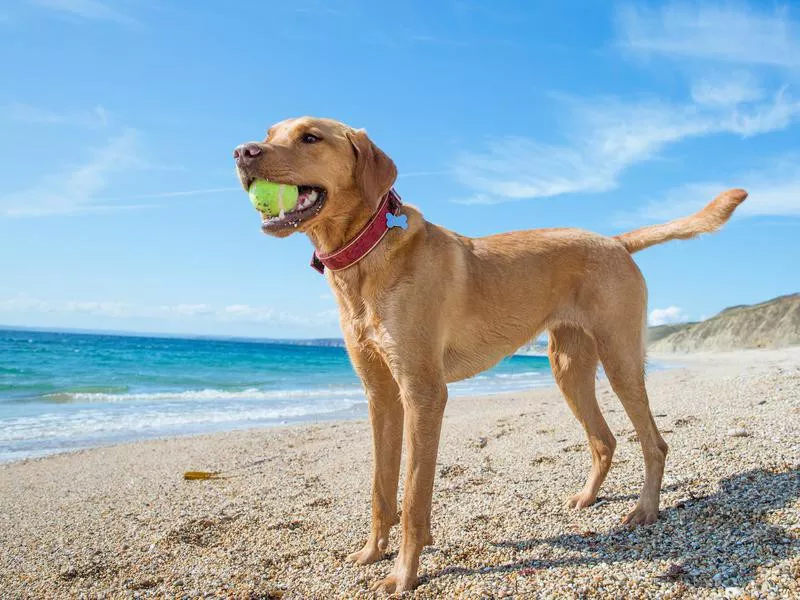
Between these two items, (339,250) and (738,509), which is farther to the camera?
(738,509)

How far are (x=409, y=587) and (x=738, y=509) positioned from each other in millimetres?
2090

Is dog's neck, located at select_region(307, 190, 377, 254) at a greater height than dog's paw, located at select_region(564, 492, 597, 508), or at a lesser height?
greater

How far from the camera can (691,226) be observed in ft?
14.3

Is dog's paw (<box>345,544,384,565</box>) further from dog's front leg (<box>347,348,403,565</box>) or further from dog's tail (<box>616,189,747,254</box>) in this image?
dog's tail (<box>616,189,747,254</box>)

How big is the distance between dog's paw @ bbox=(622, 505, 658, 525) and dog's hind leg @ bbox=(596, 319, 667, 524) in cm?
15

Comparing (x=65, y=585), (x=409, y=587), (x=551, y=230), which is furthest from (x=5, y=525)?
(x=551, y=230)

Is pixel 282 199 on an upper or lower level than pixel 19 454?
upper

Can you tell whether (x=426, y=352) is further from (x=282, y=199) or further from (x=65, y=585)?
(x=65, y=585)

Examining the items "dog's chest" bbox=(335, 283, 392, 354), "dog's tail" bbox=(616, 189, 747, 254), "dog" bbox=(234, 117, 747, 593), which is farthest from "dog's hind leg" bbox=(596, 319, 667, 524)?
"dog's chest" bbox=(335, 283, 392, 354)

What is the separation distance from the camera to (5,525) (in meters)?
5.42

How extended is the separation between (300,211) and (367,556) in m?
2.19

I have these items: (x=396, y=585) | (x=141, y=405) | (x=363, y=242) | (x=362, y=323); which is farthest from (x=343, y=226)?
(x=141, y=405)

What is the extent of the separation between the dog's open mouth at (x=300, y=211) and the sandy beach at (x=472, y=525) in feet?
6.83

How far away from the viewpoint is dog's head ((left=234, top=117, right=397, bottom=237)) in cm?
304
